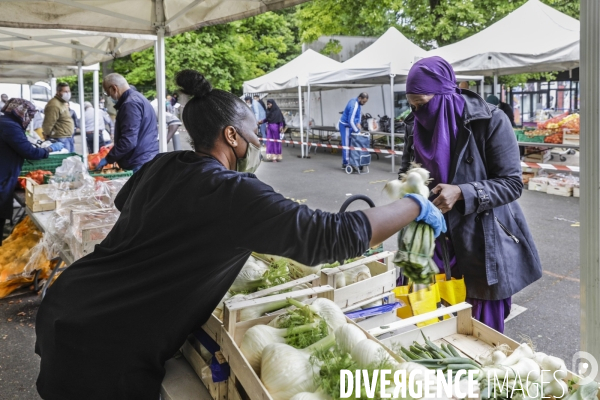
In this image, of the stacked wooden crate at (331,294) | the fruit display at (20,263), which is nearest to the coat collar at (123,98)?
the fruit display at (20,263)

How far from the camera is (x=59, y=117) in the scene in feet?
33.6

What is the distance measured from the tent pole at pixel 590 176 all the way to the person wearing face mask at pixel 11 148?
617 centimetres

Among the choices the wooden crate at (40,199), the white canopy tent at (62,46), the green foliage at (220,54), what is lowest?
the wooden crate at (40,199)

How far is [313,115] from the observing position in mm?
24609

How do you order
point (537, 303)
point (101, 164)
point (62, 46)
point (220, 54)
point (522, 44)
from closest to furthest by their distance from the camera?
point (537, 303) → point (101, 164) → point (62, 46) → point (522, 44) → point (220, 54)

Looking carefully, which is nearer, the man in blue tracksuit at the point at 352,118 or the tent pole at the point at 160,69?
the tent pole at the point at 160,69

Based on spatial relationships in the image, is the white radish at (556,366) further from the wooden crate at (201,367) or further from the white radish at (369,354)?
the wooden crate at (201,367)

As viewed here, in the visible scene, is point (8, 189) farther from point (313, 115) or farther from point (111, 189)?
point (313, 115)

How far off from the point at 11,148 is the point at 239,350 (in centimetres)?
558

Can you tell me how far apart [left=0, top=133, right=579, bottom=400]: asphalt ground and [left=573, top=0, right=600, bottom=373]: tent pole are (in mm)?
250

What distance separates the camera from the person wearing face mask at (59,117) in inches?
391

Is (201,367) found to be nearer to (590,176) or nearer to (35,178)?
(590,176)

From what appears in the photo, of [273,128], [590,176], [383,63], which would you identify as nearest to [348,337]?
[590,176]

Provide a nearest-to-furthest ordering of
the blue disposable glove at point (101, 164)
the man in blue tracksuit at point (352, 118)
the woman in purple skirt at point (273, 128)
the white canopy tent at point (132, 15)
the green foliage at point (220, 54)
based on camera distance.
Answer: the white canopy tent at point (132, 15) < the blue disposable glove at point (101, 164) < the man in blue tracksuit at point (352, 118) < the woman in purple skirt at point (273, 128) < the green foliage at point (220, 54)
